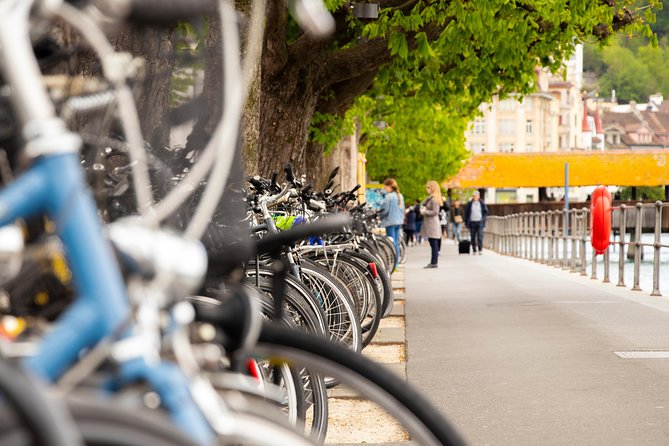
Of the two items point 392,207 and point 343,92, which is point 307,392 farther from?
point 392,207

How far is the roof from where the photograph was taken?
8506cm

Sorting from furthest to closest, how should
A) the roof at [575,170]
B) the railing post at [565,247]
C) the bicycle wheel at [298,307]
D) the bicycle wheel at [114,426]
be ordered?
1. the roof at [575,170]
2. the railing post at [565,247]
3. the bicycle wheel at [298,307]
4. the bicycle wheel at [114,426]

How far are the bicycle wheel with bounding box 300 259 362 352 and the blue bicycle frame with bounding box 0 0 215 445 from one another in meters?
5.06

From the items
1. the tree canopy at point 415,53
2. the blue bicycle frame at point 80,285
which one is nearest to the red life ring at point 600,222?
the tree canopy at point 415,53

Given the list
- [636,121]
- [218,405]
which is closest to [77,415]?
[218,405]

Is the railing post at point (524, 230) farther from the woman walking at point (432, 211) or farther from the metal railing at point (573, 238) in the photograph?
the woman walking at point (432, 211)

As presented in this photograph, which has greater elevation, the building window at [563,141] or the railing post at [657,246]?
the building window at [563,141]

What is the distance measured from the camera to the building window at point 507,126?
127688 mm

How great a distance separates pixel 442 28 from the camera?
51.0ft

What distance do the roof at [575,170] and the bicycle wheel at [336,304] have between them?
3101 inches

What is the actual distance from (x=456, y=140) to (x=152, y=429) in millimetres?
54216

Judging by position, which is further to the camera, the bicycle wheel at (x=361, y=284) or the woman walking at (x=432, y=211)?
the woman walking at (x=432, y=211)

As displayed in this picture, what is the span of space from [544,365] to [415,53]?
25.1 feet

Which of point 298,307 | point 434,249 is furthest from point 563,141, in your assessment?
point 298,307
